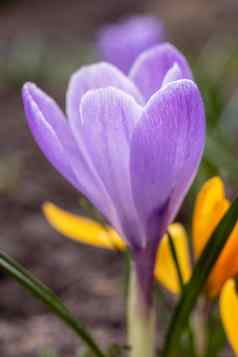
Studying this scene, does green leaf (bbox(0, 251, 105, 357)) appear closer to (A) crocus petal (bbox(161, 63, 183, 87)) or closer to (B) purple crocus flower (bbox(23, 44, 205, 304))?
(B) purple crocus flower (bbox(23, 44, 205, 304))

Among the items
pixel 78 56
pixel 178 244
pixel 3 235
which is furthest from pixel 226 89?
pixel 178 244

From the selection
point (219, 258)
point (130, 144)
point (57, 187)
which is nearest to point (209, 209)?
point (219, 258)

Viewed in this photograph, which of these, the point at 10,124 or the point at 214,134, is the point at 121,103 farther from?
the point at 10,124

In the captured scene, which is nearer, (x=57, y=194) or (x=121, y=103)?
Result: (x=121, y=103)

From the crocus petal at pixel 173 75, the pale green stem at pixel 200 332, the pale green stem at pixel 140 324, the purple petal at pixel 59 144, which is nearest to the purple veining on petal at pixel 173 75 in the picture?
the crocus petal at pixel 173 75

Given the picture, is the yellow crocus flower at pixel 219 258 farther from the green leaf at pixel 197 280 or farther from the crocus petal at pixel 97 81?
the crocus petal at pixel 97 81

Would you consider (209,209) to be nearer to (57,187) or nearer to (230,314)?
(230,314)

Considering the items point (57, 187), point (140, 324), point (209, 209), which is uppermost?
point (209, 209)
